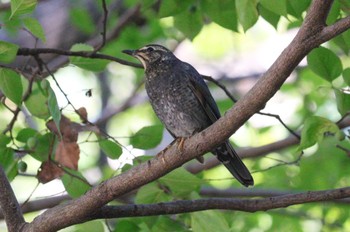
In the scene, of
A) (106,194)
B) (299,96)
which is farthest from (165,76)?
(299,96)

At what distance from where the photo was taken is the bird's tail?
4770mm

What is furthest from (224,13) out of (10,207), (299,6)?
(10,207)

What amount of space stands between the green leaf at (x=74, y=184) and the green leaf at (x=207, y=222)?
61 centimetres

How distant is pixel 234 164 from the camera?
191 inches

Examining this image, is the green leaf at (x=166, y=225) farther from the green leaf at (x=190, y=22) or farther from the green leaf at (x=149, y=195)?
the green leaf at (x=190, y=22)

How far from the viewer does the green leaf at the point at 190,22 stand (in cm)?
490

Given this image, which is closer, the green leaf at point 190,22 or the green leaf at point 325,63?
the green leaf at point 325,63

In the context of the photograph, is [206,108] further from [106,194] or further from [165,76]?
[106,194]

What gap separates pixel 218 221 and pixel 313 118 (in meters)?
0.78

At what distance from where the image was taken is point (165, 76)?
5402mm

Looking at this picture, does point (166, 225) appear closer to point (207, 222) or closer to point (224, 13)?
point (207, 222)

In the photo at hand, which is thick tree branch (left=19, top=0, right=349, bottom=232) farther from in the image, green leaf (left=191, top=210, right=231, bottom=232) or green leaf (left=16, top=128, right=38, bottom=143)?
green leaf (left=16, top=128, right=38, bottom=143)

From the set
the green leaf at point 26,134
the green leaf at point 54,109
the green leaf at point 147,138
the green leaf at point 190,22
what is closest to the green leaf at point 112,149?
the green leaf at point 147,138

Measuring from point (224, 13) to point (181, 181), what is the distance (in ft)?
3.30
